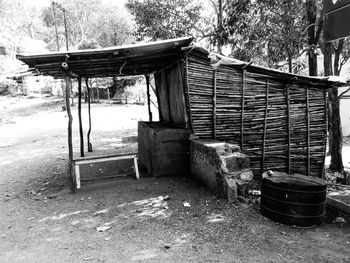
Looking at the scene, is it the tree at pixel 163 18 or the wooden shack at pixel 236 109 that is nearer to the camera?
the wooden shack at pixel 236 109

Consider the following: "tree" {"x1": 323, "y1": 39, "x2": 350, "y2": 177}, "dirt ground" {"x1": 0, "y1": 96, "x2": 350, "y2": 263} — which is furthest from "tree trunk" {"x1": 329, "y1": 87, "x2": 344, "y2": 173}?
"dirt ground" {"x1": 0, "y1": 96, "x2": 350, "y2": 263}

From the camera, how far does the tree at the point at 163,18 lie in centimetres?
1200

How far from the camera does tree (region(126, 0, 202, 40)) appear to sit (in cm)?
1200

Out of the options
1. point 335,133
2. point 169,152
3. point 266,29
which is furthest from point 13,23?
point 335,133

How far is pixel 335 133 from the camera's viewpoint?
9453mm

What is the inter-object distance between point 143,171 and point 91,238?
3.75 m

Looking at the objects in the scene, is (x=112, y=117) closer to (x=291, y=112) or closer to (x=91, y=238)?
(x=291, y=112)

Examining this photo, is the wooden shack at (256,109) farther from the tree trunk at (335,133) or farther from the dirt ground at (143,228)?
the dirt ground at (143,228)

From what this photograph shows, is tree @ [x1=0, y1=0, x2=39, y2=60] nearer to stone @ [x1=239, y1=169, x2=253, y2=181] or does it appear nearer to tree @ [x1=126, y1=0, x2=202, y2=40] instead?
tree @ [x1=126, y1=0, x2=202, y2=40]

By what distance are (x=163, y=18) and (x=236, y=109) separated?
6.14m

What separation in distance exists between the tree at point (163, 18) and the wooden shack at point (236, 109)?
411cm

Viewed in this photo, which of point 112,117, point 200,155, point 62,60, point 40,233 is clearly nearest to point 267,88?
point 200,155

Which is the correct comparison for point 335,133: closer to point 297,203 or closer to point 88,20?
point 297,203

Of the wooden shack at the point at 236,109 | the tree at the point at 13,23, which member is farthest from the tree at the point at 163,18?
the tree at the point at 13,23
